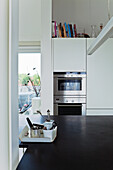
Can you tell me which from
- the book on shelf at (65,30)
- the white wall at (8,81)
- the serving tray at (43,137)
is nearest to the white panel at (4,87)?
the white wall at (8,81)

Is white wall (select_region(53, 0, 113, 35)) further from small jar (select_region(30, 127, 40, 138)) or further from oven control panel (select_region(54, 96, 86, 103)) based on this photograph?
small jar (select_region(30, 127, 40, 138))

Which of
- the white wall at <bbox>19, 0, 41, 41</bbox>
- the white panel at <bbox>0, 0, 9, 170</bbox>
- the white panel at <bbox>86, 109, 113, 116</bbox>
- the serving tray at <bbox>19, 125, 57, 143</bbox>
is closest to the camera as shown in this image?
the white panel at <bbox>0, 0, 9, 170</bbox>

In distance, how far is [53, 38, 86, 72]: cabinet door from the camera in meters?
3.06

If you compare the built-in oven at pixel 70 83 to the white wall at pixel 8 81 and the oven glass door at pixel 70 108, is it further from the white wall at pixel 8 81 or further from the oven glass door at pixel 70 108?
the white wall at pixel 8 81

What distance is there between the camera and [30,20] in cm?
352

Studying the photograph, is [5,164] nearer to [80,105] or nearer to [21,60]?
[80,105]

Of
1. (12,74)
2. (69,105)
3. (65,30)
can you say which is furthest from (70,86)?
(12,74)

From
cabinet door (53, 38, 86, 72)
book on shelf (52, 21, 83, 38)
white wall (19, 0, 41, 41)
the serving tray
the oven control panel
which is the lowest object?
the serving tray

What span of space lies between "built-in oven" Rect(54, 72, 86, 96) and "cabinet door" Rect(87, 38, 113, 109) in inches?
4.3

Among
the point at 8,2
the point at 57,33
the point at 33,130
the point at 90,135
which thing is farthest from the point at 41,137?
the point at 57,33

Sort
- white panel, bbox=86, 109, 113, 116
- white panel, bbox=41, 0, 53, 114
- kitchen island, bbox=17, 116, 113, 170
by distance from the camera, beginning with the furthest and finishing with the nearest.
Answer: white panel, bbox=86, 109, 113, 116 → white panel, bbox=41, 0, 53, 114 → kitchen island, bbox=17, 116, 113, 170

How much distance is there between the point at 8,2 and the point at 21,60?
2965mm

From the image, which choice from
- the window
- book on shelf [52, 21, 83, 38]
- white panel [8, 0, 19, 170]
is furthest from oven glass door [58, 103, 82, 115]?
white panel [8, 0, 19, 170]

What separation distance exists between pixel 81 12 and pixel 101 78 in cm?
138
